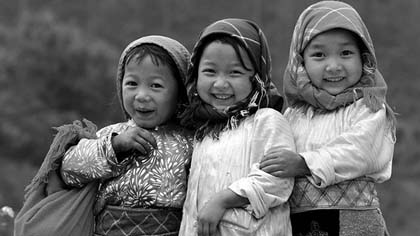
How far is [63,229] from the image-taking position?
4.12 m

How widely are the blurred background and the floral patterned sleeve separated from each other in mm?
7729

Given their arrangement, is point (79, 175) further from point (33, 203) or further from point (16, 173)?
point (16, 173)

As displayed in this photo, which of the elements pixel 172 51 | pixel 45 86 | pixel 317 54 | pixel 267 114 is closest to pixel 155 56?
pixel 172 51

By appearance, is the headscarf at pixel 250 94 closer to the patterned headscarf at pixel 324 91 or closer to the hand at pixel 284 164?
the patterned headscarf at pixel 324 91

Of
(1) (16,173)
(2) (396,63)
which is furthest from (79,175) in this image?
(2) (396,63)

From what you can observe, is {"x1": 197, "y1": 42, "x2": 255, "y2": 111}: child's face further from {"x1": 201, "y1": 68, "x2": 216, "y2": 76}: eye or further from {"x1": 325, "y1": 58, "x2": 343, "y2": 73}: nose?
{"x1": 325, "y1": 58, "x2": 343, "y2": 73}: nose

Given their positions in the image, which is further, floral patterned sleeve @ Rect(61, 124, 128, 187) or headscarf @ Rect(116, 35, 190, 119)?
headscarf @ Rect(116, 35, 190, 119)

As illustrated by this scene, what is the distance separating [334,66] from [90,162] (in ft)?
4.05

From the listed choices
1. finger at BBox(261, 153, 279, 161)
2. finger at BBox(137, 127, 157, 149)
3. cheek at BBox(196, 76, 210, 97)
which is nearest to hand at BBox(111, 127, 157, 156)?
finger at BBox(137, 127, 157, 149)

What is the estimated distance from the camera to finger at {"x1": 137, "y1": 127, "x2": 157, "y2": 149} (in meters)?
4.07

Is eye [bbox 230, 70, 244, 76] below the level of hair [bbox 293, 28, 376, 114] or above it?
below

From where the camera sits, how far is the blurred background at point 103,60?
17172mm

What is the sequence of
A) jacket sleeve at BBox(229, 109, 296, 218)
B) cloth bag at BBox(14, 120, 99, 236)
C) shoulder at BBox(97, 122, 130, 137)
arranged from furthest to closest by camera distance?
shoulder at BBox(97, 122, 130, 137), cloth bag at BBox(14, 120, 99, 236), jacket sleeve at BBox(229, 109, 296, 218)

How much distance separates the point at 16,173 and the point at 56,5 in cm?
1022
